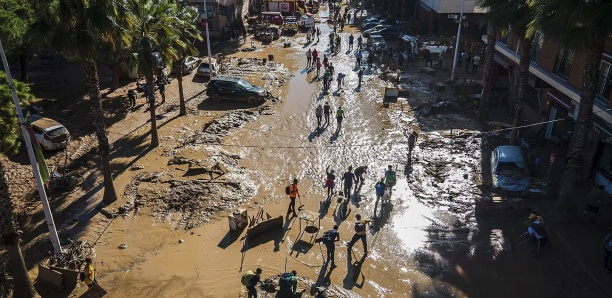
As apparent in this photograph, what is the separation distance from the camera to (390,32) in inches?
1905

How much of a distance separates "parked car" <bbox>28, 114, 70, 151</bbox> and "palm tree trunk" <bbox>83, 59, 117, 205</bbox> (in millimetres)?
5537

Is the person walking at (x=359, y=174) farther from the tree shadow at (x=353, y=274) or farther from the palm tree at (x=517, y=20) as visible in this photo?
the palm tree at (x=517, y=20)

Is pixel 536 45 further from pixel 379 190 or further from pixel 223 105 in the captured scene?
pixel 223 105

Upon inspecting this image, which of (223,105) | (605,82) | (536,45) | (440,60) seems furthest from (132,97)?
(605,82)

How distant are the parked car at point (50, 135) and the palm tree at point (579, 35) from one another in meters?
21.0

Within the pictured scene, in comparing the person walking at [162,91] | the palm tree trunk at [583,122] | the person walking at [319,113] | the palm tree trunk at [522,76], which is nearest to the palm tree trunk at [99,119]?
the person walking at [162,91]

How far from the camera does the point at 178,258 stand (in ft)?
47.0

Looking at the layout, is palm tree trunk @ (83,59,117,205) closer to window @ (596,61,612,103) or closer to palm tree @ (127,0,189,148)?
palm tree @ (127,0,189,148)

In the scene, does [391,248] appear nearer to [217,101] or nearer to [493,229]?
[493,229]

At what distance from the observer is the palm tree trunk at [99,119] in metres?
15.4

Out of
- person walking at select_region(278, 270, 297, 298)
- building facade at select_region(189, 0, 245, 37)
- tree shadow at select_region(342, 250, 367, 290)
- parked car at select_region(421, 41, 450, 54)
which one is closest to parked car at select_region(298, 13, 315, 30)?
building facade at select_region(189, 0, 245, 37)

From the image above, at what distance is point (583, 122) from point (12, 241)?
1822 cm

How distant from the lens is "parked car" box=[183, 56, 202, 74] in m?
34.7

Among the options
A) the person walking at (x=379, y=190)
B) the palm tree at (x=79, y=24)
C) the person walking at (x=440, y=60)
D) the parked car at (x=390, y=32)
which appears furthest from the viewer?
the parked car at (x=390, y=32)
